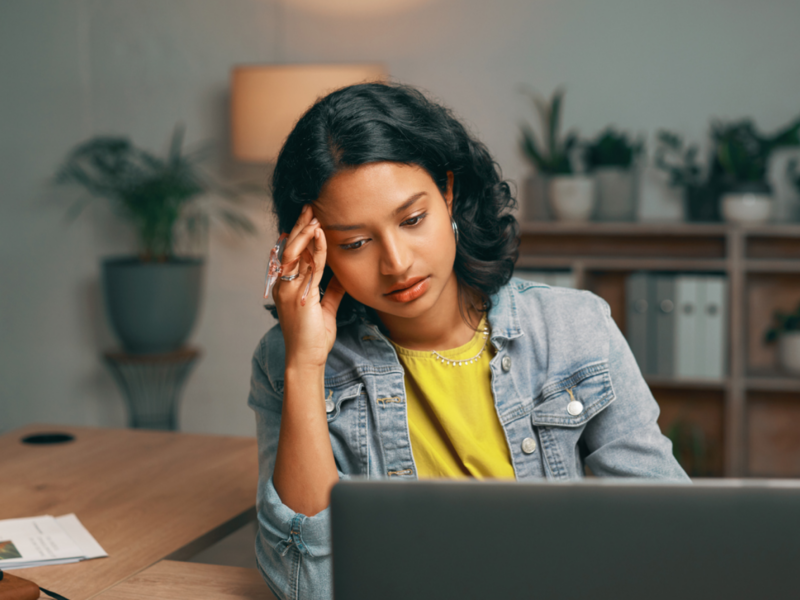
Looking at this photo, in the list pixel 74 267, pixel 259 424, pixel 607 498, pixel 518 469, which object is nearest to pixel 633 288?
pixel 518 469

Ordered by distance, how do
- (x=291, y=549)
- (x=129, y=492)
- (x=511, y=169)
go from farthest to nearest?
1. (x=511, y=169)
2. (x=129, y=492)
3. (x=291, y=549)

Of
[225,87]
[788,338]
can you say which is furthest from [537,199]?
[225,87]

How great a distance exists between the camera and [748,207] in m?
2.70

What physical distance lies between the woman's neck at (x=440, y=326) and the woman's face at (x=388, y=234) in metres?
0.09

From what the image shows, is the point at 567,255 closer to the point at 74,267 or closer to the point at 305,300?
the point at 305,300

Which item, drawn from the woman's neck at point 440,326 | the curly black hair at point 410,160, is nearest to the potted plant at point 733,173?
the curly black hair at point 410,160

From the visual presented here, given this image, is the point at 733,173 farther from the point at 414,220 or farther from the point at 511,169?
the point at 414,220

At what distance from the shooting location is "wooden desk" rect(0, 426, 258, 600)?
1.12 m

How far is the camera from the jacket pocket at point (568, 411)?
114 cm

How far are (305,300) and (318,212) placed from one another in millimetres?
131

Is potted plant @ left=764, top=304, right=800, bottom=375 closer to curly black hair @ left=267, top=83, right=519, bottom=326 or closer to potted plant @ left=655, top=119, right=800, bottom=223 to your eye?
potted plant @ left=655, top=119, right=800, bottom=223

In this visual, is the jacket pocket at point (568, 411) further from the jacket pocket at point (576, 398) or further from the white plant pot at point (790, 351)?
the white plant pot at point (790, 351)


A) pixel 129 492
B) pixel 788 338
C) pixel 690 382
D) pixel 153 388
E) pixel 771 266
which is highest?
pixel 771 266

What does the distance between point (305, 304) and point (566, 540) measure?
25.3 inches
